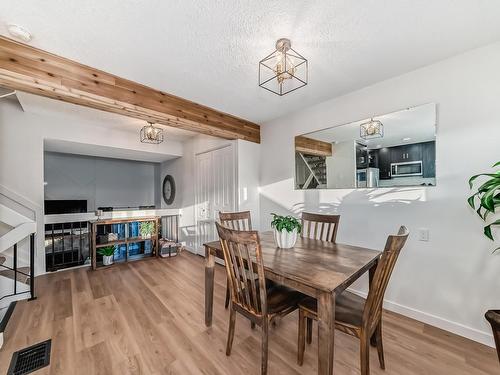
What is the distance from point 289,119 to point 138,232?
358cm

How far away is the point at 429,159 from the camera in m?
2.12

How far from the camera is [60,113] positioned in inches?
133

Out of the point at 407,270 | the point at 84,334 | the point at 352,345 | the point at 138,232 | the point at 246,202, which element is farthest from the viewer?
the point at 138,232

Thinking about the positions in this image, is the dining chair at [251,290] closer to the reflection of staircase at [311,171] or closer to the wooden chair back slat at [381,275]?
the wooden chair back slat at [381,275]

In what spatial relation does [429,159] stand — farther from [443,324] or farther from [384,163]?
[443,324]

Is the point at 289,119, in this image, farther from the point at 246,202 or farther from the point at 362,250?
the point at 362,250

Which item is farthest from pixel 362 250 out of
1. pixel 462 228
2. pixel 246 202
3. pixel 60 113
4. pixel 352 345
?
pixel 60 113

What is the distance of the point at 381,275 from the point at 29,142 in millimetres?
4821

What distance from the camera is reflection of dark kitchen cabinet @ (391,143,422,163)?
219 cm

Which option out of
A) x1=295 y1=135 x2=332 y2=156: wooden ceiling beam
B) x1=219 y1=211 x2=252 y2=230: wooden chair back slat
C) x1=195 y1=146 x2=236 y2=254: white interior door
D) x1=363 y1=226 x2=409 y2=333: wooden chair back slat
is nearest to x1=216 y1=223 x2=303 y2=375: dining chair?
x1=363 y1=226 x2=409 y2=333: wooden chair back slat

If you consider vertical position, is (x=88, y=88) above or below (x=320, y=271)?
above

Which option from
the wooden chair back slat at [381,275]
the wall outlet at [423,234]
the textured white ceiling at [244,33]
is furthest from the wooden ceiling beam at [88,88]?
the wall outlet at [423,234]

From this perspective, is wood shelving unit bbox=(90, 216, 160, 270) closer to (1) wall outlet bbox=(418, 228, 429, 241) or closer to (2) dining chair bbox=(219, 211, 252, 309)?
(2) dining chair bbox=(219, 211, 252, 309)

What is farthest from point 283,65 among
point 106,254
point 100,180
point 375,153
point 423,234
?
point 100,180
